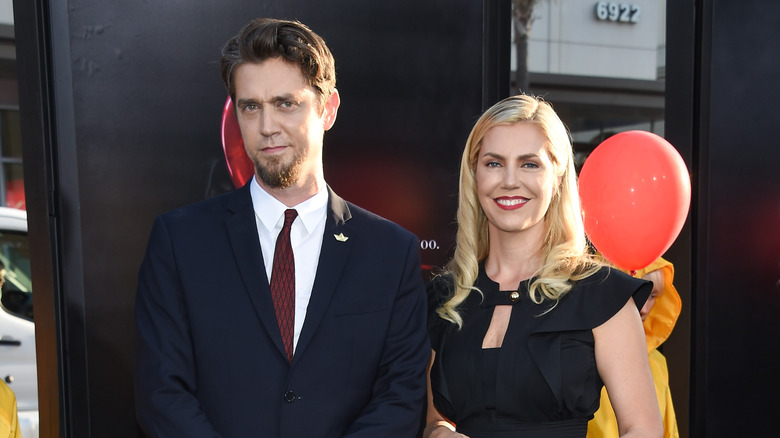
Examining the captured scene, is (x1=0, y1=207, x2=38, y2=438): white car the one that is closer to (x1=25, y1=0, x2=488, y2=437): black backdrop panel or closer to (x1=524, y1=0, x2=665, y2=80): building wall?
(x1=25, y1=0, x2=488, y2=437): black backdrop panel

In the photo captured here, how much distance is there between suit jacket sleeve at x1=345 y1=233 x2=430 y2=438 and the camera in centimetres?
175

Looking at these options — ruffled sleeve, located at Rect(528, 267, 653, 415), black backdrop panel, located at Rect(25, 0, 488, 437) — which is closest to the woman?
ruffled sleeve, located at Rect(528, 267, 653, 415)

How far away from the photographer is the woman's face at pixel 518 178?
1996mm

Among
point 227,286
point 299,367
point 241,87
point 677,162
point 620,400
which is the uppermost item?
point 241,87

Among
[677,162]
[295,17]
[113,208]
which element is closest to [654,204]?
[677,162]

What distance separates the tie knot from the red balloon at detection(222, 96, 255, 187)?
826 millimetres

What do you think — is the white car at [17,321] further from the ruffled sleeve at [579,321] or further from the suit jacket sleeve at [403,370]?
the ruffled sleeve at [579,321]

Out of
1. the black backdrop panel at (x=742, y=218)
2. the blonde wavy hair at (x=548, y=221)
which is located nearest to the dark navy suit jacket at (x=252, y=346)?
the blonde wavy hair at (x=548, y=221)

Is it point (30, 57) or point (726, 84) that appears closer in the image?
point (30, 57)

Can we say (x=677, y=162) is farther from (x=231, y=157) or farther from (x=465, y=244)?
(x=231, y=157)

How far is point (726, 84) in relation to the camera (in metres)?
3.24

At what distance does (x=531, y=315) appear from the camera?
6.53 ft

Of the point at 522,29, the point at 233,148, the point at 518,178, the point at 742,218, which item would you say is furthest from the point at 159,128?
the point at 522,29

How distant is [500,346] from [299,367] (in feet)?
1.87
